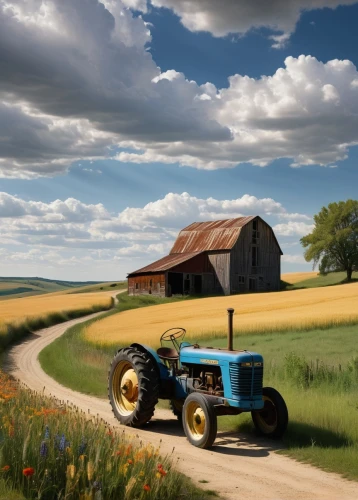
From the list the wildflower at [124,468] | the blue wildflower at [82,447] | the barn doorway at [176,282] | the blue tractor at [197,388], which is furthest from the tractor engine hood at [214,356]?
the barn doorway at [176,282]

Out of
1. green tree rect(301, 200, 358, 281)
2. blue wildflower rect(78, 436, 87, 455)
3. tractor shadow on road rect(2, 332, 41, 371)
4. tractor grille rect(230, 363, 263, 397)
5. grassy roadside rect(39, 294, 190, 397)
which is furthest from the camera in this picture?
green tree rect(301, 200, 358, 281)

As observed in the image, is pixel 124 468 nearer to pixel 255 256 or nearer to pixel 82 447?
pixel 82 447

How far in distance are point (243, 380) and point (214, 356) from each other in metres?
0.73

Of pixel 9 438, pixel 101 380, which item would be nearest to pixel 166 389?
pixel 9 438

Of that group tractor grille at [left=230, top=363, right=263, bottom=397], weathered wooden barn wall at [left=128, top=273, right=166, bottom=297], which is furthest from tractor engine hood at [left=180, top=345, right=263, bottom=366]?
weathered wooden barn wall at [left=128, top=273, right=166, bottom=297]

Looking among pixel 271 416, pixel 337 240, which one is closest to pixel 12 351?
pixel 271 416

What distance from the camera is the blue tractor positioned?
10492 millimetres

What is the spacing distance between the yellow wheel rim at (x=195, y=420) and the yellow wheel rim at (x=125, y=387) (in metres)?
1.82

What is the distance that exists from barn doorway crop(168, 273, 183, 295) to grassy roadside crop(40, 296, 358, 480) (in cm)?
3256

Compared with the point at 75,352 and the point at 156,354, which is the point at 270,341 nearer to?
the point at 75,352

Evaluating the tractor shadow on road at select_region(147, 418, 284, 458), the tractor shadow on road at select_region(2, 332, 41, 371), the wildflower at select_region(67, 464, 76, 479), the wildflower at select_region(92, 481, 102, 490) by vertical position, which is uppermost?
the wildflower at select_region(67, 464, 76, 479)

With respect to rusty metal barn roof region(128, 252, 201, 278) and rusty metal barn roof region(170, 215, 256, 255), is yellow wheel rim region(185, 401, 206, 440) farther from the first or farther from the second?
rusty metal barn roof region(170, 215, 256, 255)

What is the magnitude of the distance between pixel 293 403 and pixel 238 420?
4.42 feet

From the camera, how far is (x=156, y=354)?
12.2 meters
